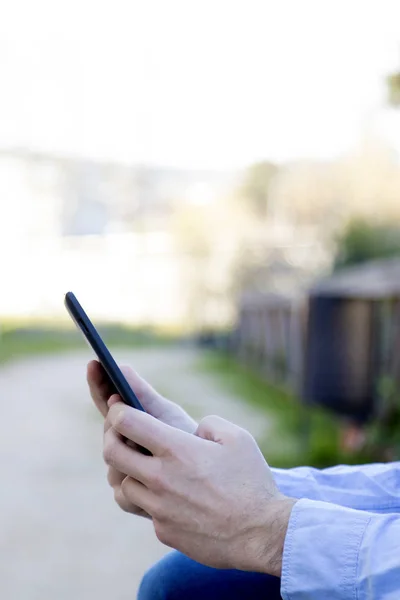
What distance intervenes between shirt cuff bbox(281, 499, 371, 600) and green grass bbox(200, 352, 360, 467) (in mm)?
2387

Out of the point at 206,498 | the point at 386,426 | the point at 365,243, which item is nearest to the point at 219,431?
the point at 206,498

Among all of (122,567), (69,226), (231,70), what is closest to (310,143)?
(231,70)

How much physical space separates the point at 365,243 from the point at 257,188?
386 cm

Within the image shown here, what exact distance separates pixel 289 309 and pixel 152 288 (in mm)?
4306

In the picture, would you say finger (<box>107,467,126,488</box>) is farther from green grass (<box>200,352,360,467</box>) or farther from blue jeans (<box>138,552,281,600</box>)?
green grass (<box>200,352,360,467</box>)

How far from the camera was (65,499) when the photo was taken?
292 centimetres

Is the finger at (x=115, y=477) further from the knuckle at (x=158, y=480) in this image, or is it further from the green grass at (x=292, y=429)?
the green grass at (x=292, y=429)

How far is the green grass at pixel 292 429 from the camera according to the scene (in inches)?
126

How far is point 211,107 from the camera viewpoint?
319 inches

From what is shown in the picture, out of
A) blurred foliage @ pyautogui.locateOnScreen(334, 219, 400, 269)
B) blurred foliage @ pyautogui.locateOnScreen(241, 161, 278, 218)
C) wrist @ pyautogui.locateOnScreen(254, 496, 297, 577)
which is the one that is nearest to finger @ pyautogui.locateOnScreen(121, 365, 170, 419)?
wrist @ pyautogui.locateOnScreen(254, 496, 297, 577)

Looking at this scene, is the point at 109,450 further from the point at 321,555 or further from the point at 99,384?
the point at 321,555

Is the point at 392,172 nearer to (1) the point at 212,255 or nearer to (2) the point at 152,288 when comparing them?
(1) the point at 212,255

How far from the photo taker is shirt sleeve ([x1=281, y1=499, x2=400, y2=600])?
638 millimetres

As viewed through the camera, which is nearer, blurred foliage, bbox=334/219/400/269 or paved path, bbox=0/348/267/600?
paved path, bbox=0/348/267/600
